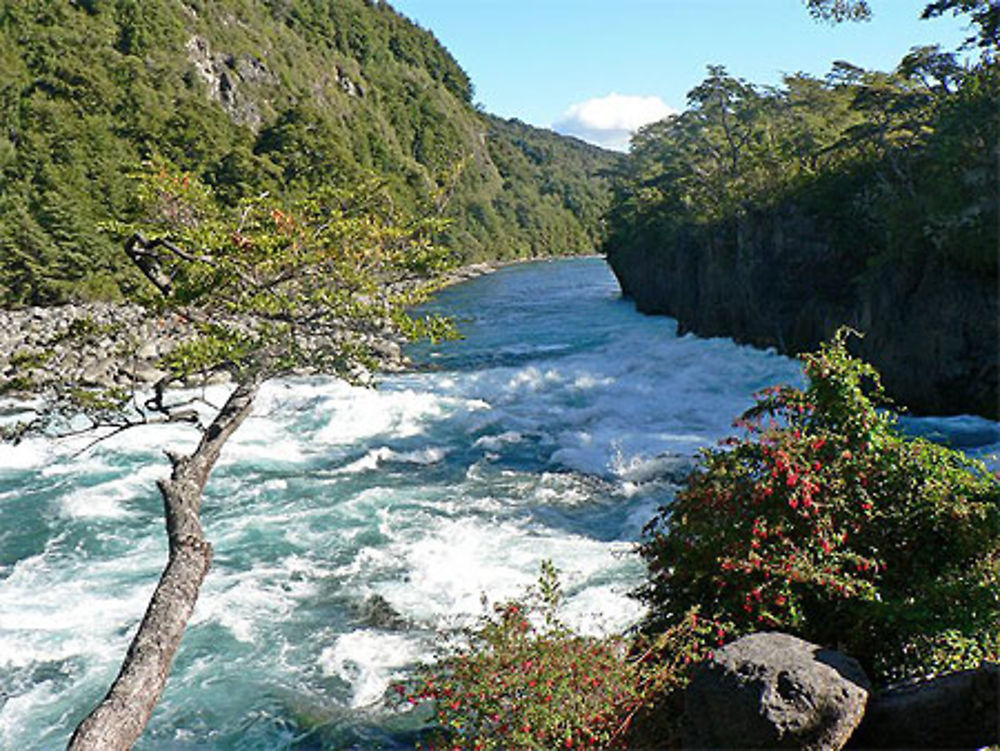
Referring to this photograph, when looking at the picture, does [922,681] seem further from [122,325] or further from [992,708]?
[122,325]

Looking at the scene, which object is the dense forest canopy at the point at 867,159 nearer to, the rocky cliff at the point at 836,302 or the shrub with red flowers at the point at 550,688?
the rocky cliff at the point at 836,302

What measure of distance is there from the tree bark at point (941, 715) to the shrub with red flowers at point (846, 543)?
0.59m

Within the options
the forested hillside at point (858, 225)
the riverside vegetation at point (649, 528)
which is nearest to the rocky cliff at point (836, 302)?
the forested hillside at point (858, 225)

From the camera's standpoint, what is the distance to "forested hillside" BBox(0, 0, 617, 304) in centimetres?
3822

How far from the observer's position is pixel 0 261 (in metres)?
37.0

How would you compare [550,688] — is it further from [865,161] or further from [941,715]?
[865,161]

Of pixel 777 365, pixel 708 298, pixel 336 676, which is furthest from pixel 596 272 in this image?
pixel 336 676

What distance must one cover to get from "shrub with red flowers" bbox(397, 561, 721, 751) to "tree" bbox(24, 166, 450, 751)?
226cm

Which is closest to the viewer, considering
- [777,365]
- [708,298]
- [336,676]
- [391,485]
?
[336,676]

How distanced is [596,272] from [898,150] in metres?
63.3

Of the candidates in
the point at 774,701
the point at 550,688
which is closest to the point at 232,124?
the point at 550,688

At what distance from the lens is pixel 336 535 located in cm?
1320

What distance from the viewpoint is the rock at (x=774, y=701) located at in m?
4.66

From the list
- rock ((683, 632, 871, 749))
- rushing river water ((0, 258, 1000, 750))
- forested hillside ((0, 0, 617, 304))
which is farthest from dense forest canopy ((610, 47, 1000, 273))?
rock ((683, 632, 871, 749))
